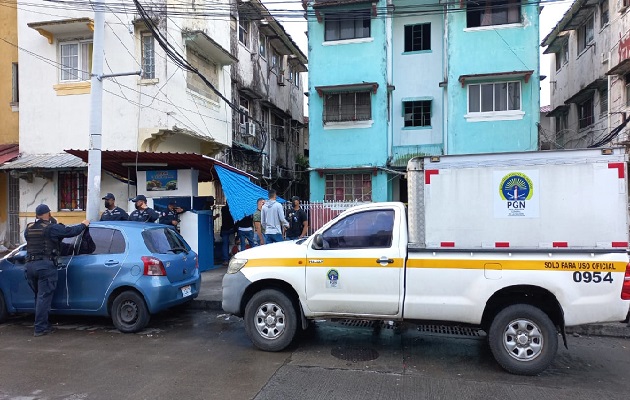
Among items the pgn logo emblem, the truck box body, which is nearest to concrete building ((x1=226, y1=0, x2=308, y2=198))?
the truck box body

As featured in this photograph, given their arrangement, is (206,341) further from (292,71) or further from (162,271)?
(292,71)

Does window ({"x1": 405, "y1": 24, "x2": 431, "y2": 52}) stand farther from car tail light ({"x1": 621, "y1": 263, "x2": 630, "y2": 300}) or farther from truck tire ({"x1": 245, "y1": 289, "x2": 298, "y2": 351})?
truck tire ({"x1": 245, "y1": 289, "x2": 298, "y2": 351})

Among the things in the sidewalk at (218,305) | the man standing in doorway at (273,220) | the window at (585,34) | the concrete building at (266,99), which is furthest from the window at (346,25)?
the sidewalk at (218,305)

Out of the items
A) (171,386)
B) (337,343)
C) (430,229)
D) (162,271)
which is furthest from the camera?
(162,271)

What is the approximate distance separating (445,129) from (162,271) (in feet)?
41.4

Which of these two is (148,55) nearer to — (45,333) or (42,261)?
(42,261)

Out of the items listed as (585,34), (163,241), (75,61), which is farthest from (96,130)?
(585,34)

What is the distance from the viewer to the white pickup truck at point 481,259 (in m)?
4.56

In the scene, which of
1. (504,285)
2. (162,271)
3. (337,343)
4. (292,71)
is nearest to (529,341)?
(504,285)

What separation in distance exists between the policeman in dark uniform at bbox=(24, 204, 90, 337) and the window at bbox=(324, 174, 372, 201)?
1146cm

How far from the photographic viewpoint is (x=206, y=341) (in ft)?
19.6

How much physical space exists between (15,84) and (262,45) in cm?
1006

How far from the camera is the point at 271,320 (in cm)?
542

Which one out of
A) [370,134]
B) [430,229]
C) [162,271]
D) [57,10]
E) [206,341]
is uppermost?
[57,10]
